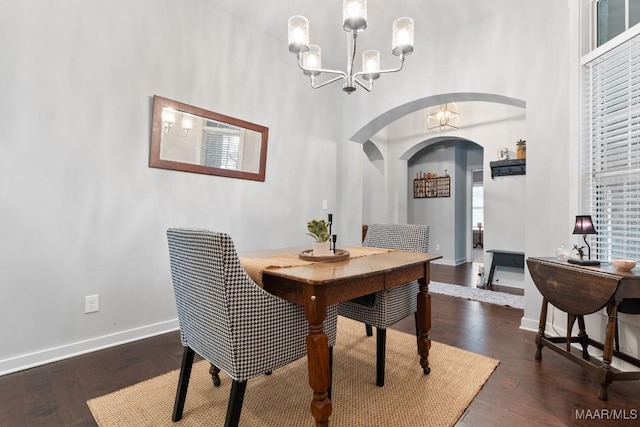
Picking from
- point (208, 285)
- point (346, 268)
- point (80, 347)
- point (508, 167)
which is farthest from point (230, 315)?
point (508, 167)

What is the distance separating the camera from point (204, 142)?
9.05ft

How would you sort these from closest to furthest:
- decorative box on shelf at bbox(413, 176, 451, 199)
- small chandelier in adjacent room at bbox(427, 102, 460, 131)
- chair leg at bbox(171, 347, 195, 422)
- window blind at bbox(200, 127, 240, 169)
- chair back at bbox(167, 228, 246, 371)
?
chair back at bbox(167, 228, 246, 371) < chair leg at bbox(171, 347, 195, 422) < window blind at bbox(200, 127, 240, 169) < small chandelier in adjacent room at bbox(427, 102, 460, 131) < decorative box on shelf at bbox(413, 176, 451, 199)

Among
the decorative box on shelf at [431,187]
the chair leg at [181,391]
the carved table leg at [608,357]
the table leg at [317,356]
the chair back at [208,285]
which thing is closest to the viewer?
the chair back at [208,285]

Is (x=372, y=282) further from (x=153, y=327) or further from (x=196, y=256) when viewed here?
(x=153, y=327)

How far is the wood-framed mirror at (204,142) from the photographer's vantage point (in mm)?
2494

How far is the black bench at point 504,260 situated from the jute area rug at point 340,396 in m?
2.56

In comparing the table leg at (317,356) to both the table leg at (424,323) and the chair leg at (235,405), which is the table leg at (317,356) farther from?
the table leg at (424,323)

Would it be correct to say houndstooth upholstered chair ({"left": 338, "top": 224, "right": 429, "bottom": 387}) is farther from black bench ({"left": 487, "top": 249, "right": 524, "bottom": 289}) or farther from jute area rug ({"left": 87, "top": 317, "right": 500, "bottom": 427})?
black bench ({"left": 487, "top": 249, "right": 524, "bottom": 289})

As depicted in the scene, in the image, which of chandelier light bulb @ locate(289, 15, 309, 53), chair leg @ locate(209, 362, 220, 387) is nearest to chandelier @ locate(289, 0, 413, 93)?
chandelier light bulb @ locate(289, 15, 309, 53)

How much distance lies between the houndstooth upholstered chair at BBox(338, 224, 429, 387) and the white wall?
1448 mm

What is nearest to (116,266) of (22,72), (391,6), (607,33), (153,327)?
(153,327)

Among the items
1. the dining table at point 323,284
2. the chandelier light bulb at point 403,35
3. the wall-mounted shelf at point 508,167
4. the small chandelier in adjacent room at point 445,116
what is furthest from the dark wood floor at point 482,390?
the small chandelier in adjacent room at point 445,116

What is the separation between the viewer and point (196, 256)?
1.21 meters

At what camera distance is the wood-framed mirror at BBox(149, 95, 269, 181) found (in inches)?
98.2
